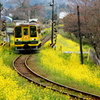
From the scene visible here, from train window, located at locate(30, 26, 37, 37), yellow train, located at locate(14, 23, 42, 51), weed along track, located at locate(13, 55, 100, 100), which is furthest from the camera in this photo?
train window, located at locate(30, 26, 37, 37)

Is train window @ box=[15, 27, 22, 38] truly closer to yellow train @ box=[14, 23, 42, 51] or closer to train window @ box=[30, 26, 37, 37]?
yellow train @ box=[14, 23, 42, 51]

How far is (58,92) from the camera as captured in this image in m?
10.8

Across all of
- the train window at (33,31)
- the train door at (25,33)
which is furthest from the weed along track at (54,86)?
the train window at (33,31)

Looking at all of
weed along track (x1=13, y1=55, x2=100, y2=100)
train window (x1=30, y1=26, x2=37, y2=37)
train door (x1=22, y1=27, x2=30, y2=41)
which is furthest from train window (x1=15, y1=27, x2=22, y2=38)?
weed along track (x1=13, y1=55, x2=100, y2=100)

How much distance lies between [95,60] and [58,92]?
12435mm

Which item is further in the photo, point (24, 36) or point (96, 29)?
point (24, 36)

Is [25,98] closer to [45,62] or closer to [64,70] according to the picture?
[64,70]

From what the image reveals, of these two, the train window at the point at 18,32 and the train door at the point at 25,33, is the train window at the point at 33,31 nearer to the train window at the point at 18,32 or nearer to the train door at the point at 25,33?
the train door at the point at 25,33

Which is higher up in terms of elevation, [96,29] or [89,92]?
[96,29]

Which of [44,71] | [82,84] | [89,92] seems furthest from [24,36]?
[89,92]

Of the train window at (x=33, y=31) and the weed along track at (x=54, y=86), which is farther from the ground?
the train window at (x=33, y=31)

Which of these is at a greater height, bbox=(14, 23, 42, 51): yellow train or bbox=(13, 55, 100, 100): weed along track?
bbox=(14, 23, 42, 51): yellow train

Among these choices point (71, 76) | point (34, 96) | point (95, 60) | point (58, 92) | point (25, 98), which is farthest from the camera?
point (95, 60)

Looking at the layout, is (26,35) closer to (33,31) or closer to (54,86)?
(33,31)
